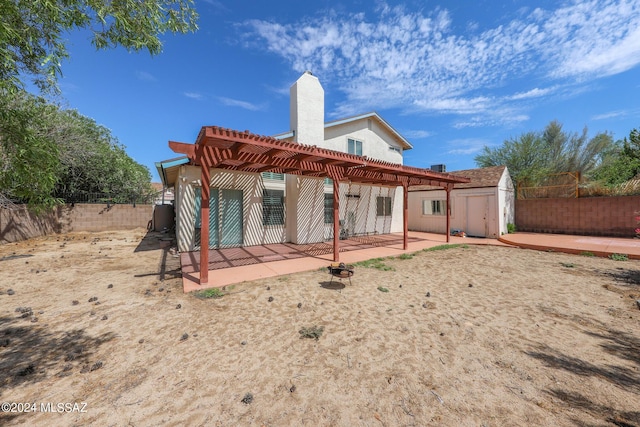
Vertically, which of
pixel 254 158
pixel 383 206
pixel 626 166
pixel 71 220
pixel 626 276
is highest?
pixel 626 166

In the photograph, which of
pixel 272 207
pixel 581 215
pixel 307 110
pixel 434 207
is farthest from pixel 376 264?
pixel 581 215

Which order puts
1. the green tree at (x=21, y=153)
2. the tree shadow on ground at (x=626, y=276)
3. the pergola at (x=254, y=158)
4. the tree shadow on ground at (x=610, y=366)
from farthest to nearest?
the tree shadow on ground at (x=626, y=276)
the pergola at (x=254, y=158)
the green tree at (x=21, y=153)
the tree shadow on ground at (x=610, y=366)

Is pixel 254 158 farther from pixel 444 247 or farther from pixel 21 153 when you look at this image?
pixel 444 247

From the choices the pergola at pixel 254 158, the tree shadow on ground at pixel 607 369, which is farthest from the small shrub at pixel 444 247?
the tree shadow on ground at pixel 607 369

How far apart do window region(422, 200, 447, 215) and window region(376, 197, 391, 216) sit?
3.07 metres

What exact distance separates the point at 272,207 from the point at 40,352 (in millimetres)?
8256

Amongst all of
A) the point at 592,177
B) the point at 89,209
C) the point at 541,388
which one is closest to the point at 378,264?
the point at 541,388

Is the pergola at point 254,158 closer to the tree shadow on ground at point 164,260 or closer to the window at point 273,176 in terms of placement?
the window at point 273,176

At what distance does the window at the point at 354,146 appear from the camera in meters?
12.8

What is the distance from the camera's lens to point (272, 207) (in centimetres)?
1094

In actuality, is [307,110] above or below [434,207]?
above

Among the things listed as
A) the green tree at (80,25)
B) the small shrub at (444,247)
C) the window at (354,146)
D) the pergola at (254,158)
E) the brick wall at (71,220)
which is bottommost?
the small shrub at (444,247)

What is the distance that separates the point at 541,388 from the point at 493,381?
1.43ft

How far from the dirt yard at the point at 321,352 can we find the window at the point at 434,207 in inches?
370
